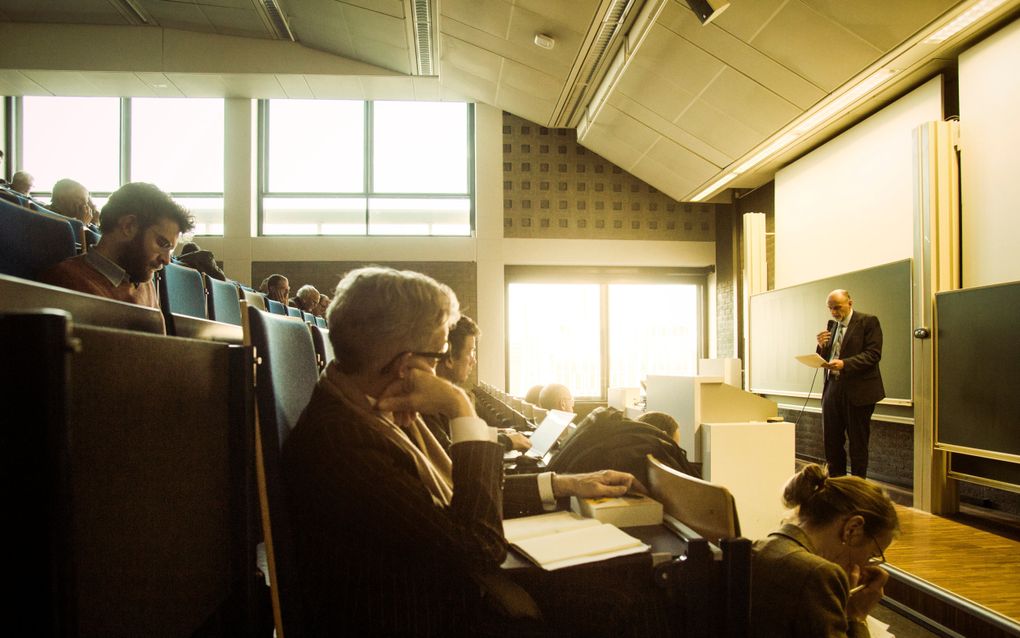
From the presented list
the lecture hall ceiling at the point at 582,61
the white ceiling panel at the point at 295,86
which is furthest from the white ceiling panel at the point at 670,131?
the white ceiling panel at the point at 295,86

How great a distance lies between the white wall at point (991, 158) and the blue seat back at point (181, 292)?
4677 millimetres

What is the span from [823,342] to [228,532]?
4.28 m

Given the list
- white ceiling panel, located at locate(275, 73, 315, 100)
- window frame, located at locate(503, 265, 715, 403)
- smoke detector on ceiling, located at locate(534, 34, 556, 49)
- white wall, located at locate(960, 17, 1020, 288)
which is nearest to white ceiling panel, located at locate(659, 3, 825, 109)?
white wall, located at locate(960, 17, 1020, 288)

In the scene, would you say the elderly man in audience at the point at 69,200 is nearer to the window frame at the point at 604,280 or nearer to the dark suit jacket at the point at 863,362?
the window frame at the point at 604,280

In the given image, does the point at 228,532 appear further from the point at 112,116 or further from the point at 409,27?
the point at 112,116

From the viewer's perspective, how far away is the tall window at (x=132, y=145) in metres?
7.64

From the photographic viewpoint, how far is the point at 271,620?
1097mm

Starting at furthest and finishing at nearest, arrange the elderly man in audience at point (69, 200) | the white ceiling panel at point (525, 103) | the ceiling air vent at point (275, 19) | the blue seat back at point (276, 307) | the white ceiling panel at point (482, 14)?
the white ceiling panel at point (525, 103), the ceiling air vent at point (275, 19), the white ceiling panel at point (482, 14), the blue seat back at point (276, 307), the elderly man in audience at point (69, 200)

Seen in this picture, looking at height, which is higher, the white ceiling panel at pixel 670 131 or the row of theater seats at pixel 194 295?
the white ceiling panel at pixel 670 131

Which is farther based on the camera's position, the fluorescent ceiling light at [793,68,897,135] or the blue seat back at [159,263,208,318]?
the fluorescent ceiling light at [793,68,897,135]

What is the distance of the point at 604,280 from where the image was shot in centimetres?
804

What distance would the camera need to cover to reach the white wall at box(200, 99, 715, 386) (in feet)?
24.7

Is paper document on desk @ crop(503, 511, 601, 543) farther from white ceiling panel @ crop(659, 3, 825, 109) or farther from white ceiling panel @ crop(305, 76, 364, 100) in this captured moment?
white ceiling panel @ crop(305, 76, 364, 100)

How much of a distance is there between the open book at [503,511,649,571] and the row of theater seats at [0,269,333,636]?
17.9 inches
